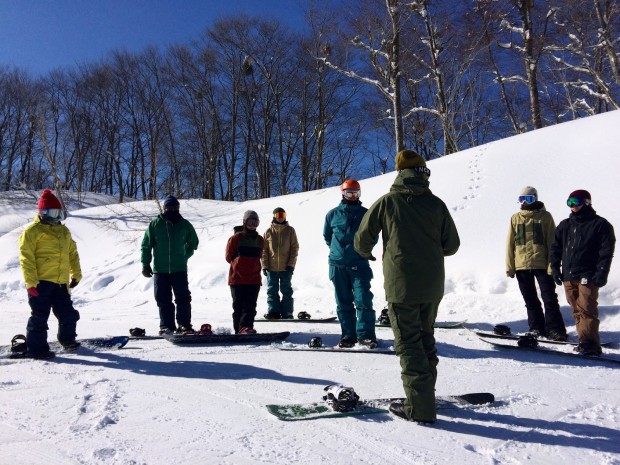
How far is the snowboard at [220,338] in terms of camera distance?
18.4 feet

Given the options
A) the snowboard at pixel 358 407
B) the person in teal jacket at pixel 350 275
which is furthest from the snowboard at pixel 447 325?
the snowboard at pixel 358 407

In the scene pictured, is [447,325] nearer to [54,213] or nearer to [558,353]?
[558,353]

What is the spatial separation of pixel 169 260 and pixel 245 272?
106 cm

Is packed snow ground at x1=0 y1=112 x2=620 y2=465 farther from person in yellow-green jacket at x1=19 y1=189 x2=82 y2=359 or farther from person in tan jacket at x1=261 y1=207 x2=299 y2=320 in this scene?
person in tan jacket at x1=261 y1=207 x2=299 y2=320

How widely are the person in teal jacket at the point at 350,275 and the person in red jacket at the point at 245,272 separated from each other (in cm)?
130

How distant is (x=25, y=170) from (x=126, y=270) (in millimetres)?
32470

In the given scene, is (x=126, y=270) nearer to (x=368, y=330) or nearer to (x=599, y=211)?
(x=368, y=330)

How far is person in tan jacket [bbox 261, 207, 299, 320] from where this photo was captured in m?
7.88

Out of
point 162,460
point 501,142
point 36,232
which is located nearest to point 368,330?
point 162,460

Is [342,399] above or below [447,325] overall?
below

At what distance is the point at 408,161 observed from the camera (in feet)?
10.8

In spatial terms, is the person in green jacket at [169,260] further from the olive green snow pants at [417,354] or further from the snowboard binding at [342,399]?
the olive green snow pants at [417,354]

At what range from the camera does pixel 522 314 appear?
7.06 meters

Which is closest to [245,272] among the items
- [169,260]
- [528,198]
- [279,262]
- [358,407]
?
[169,260]
